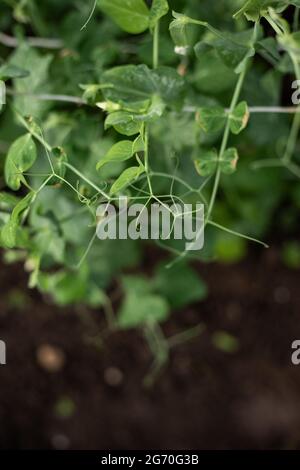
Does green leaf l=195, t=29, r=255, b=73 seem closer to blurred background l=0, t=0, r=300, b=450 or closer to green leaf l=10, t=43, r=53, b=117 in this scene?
green leaf l=10, t=43, r=53, b=117

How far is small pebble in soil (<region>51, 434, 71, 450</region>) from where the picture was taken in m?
1.63

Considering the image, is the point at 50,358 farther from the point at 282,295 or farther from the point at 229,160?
the point at 229,160

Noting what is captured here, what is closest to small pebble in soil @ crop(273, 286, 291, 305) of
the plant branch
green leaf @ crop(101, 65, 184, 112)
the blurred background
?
the blurred background

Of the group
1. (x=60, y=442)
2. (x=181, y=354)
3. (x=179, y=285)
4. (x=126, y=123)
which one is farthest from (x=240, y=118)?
(x=60, y=442)

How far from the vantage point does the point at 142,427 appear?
1.65 meters

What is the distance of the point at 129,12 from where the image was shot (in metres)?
0.78

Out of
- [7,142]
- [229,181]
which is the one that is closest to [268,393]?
[229,181]

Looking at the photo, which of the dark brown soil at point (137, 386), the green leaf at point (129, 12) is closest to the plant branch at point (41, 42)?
the green leaf at point (129, 12)

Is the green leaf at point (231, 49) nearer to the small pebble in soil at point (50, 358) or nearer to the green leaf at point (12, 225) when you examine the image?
the green leaf at point (12, 225)

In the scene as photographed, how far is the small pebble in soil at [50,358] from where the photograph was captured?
166 centimetres

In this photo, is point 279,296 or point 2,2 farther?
point 279,296

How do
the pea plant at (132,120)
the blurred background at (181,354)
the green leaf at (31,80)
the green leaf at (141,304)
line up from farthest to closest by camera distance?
the blurred background at (181,354), the green leaf at (141,304), the green leaf at (31,80), the pea plant at (132,120)
